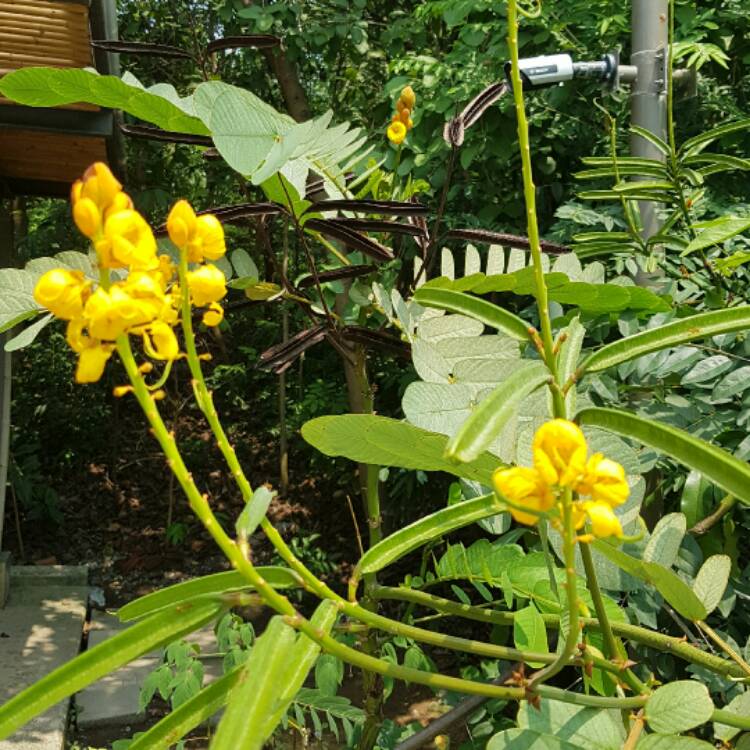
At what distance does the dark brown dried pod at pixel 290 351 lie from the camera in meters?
0.91

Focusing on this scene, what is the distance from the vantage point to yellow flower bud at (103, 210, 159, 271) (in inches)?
14.3

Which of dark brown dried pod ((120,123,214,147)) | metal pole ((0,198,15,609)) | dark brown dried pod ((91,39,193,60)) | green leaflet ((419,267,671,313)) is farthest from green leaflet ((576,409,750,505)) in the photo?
metal pole ((0,198,15,609))

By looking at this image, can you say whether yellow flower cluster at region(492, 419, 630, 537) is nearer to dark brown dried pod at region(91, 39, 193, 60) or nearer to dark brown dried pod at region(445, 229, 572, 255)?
dark brown dried pod at region(445, 229, 572, 255)

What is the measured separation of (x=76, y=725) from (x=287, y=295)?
3.10 metres

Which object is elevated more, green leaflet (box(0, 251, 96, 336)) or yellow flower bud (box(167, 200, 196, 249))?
yellow flower bud (box(167, 200, 196, 249))

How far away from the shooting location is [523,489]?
1.13 ft

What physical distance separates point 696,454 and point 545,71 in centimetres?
99

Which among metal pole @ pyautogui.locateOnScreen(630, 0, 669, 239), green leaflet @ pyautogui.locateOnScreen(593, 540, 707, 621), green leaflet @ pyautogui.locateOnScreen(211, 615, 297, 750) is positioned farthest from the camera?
metal pole @ pyautogui.locateOnScreen(630, 0, 669, 239)

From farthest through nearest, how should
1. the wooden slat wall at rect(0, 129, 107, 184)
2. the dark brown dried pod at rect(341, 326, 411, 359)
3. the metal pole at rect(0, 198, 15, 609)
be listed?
the metal pole at rect(0, 198, 15, 609) < the wooden slat wall at rect(0, 129, 107, 184) < the dark brown dried pod at rect(341, 326, 411, 359)

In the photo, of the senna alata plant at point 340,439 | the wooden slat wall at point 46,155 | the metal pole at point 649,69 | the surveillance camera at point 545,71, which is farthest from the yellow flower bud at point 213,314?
the wooden slat wall at point 46,155

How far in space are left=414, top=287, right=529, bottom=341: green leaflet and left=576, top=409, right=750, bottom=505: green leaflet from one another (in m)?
0.10

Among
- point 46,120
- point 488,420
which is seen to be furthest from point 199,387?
point 46,120

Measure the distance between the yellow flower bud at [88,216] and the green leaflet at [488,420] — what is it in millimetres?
181

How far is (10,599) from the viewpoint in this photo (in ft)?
14.9
